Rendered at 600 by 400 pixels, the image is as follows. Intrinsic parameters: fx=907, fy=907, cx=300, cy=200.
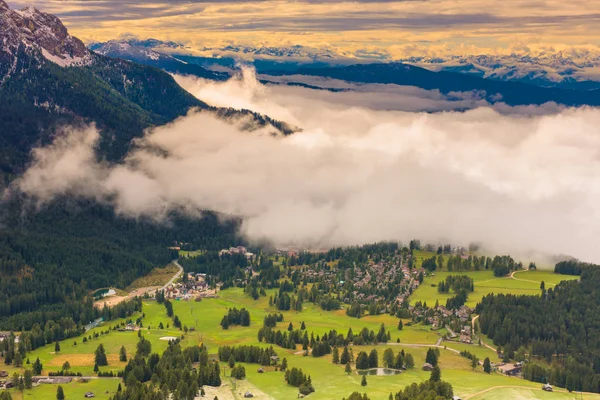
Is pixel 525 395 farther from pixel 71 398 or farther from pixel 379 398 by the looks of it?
pixel 71 398

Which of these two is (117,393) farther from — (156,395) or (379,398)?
(379,398)

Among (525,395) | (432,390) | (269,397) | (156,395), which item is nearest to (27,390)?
(156,395)

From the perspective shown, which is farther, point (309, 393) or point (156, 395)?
point (309, 393)

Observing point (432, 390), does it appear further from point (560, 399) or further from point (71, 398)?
point (71, 398)

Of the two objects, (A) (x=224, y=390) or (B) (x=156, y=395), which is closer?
(B) (x=156, y=395)

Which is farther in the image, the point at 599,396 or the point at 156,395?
the point at 599,396

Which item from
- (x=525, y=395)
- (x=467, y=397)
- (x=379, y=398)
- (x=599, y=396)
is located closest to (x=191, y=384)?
(x=379, y=398)

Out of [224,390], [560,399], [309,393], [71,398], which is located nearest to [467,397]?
[560,399]
